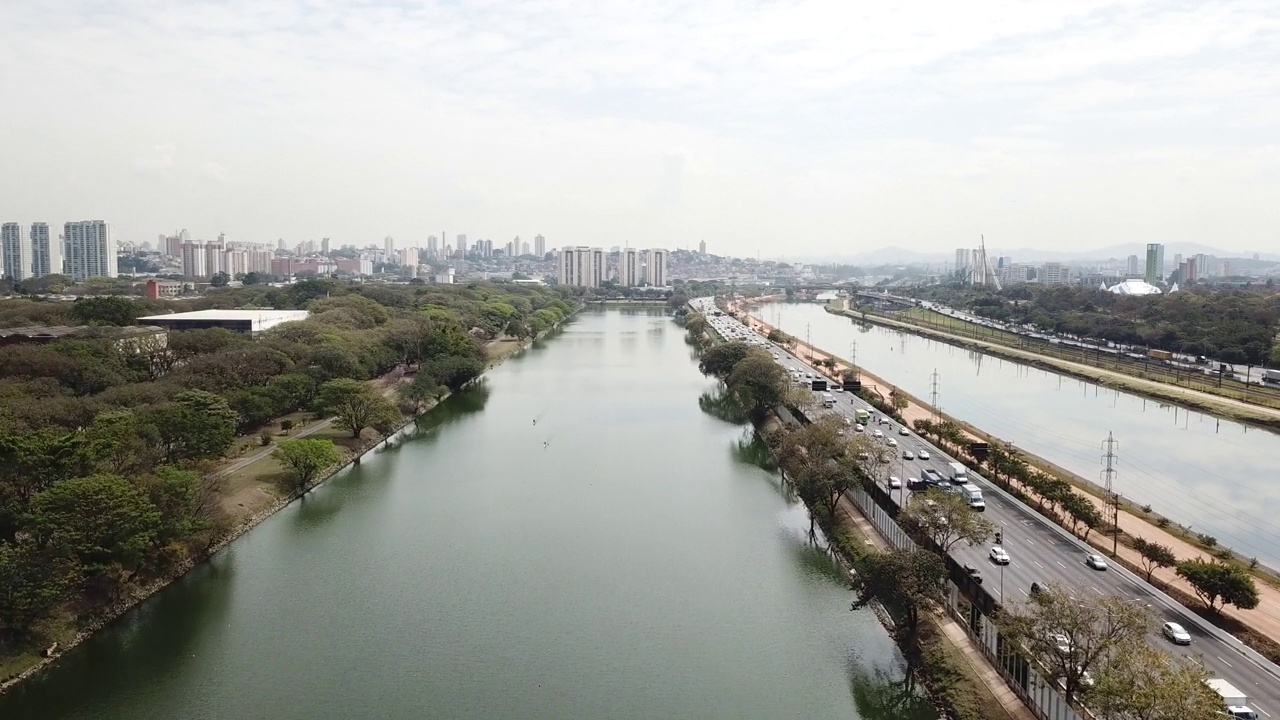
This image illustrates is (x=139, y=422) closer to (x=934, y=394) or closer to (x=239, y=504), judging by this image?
(x=239, y=504)

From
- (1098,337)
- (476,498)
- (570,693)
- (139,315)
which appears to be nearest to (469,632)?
(570,693)

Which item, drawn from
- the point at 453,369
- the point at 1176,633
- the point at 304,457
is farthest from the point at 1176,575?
the point at 453,369

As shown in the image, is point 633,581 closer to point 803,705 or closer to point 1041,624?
point 803,705

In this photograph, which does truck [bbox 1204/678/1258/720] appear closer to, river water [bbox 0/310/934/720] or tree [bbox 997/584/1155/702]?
tree [bbox 997/584/1155/702]

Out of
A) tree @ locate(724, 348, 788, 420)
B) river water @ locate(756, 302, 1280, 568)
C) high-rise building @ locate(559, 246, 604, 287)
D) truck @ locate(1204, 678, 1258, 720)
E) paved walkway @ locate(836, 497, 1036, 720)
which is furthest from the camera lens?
high-rise building @ locate(559, 246, 604, 287)

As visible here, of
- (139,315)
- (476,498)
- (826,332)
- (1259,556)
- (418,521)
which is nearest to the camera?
(1259,556)

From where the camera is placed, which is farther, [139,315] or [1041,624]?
[139,315]

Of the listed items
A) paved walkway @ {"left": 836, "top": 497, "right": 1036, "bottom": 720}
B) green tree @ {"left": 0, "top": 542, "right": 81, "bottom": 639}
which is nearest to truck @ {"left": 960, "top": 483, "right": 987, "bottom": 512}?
paved walkway @ {"left": 836, "top": 497, "right": 1036, "bottom": 720}
